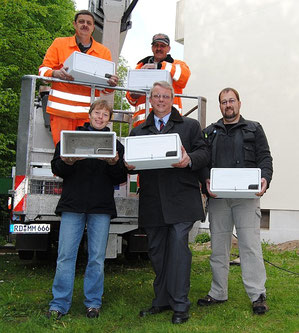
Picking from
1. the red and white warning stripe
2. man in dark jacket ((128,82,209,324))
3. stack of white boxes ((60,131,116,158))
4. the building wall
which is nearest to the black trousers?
man in dark jacket ((128,82,209,324))

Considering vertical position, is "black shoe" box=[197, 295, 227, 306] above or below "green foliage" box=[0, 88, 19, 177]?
below

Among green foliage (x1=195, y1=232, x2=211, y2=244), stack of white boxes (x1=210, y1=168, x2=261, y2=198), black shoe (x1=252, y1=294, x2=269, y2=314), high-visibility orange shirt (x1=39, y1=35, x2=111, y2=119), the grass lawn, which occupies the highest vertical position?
high-visibility orange shirt (x1=39, y1=35, x2=111, y2=119)

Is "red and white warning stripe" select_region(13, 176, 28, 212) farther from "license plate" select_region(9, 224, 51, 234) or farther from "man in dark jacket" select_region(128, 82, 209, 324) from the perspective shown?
"man in dark jacket" select_region(128, 82, 209, 324)

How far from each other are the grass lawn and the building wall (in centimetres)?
489

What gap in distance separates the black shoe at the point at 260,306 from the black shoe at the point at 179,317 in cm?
66

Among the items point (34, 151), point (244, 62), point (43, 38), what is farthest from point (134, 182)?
point (43, 38)

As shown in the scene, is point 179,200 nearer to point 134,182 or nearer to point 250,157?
point 250,157

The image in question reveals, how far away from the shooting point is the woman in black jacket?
12.7ft

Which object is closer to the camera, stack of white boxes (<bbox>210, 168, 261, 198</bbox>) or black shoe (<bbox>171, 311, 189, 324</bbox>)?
black shoe (<bbox>171, 311, 189, 324</bbox>)

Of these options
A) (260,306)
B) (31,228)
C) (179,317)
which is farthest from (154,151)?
(31,228)

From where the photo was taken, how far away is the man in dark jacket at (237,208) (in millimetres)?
4121

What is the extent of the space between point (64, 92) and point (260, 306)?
2853mm

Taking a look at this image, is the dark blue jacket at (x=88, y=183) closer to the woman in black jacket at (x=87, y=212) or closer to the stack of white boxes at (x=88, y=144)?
the woman in black jacket at (x=87, y=212)

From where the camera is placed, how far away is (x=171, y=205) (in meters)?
3.90
